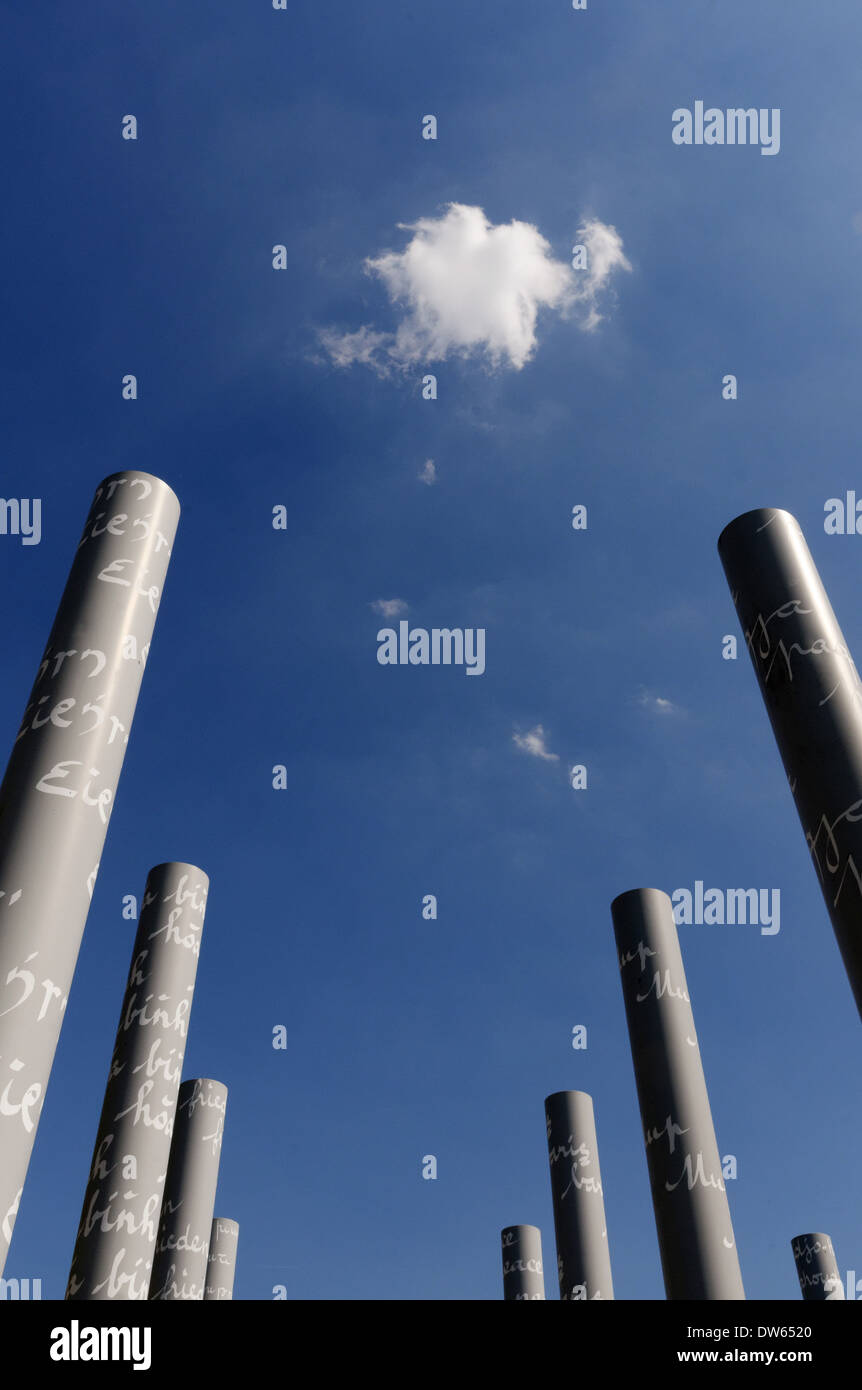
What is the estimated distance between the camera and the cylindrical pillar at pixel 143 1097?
14.1 meters

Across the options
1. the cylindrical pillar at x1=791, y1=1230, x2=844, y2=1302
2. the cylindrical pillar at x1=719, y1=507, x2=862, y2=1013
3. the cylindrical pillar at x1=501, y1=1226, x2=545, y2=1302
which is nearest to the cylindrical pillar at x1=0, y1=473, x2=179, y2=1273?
the cylindrical pillar at x1=719, y1=507, x2=862, y2=1013

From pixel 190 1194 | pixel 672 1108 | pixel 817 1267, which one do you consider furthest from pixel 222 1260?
pixel 672 1108

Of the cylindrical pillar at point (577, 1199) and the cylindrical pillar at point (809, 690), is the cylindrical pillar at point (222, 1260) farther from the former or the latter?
the cylindrical pillar at point (809, 690)

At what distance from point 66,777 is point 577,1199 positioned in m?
21.3

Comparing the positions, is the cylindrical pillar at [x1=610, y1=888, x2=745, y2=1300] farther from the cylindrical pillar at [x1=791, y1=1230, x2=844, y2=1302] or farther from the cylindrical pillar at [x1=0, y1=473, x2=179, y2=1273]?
the cylindrical pillar at [x1=791, y1=1230, x2=844, y2=1302]

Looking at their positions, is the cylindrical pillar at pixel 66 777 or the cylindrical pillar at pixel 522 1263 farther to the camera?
the cylindrical pillar at pixel 522 1263

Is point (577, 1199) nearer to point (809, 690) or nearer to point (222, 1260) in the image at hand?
point (222, 1260)

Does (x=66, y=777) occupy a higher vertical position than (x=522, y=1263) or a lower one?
lower

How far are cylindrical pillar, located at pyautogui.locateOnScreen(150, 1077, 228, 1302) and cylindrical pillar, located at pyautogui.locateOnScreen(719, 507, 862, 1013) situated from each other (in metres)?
16.3

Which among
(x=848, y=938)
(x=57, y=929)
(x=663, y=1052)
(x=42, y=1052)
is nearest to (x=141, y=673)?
(x=57, y=929)

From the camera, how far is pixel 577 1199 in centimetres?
2509

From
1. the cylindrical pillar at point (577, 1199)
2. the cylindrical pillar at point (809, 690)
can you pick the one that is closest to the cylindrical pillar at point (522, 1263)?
the cylindrical pillar at point (577, 1199)

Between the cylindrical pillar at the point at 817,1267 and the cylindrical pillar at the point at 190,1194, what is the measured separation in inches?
830
